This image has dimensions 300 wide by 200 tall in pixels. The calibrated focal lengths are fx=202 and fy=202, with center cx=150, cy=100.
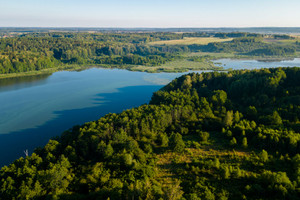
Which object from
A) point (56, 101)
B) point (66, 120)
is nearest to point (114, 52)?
point (56, 101)

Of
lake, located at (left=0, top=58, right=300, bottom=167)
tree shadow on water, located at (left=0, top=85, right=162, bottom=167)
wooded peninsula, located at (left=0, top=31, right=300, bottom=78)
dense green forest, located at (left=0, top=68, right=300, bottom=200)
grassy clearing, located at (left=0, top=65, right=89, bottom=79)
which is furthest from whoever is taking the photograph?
wooded peninsula, located at (left=0, top=31, right=300, bottom=78)

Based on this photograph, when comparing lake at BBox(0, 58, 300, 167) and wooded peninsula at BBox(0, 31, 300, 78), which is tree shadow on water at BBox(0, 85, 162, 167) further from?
wooded peninsula at BBox(0, 31, 300, 78)

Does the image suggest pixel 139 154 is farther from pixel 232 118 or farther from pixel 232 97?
pixel 232 97

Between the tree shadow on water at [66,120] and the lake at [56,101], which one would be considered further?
the lake at [56,101]

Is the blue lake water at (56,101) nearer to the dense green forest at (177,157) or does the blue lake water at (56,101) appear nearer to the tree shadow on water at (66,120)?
the tree shadow on water at (66,120)

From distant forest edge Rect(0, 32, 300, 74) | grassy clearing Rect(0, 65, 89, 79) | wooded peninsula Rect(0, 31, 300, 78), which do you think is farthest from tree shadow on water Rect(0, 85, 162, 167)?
grassy clearing Rect(0, 65, 89, 79)

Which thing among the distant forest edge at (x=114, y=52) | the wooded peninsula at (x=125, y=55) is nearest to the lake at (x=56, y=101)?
the wooded peninsula at (x=125, y=55)
